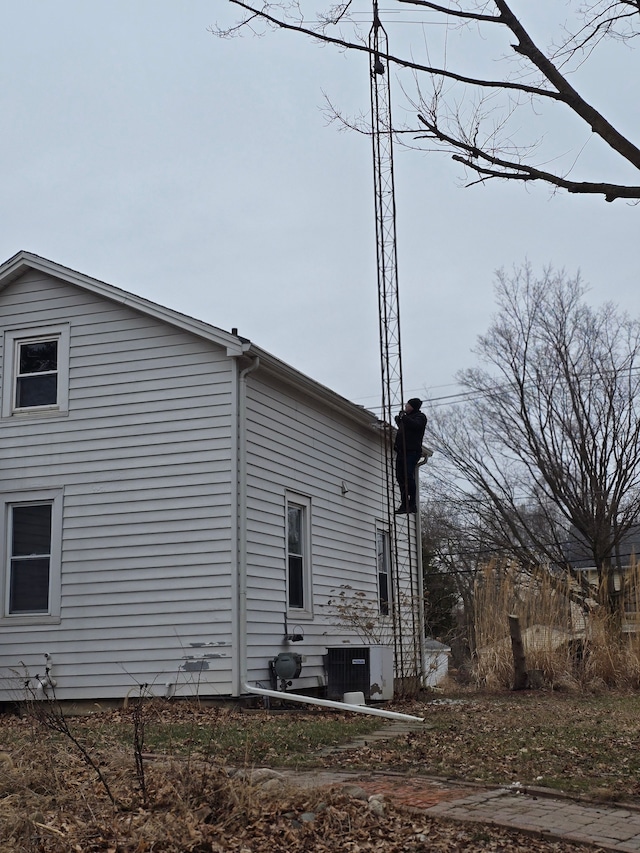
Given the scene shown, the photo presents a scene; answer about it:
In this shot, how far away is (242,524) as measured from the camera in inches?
476

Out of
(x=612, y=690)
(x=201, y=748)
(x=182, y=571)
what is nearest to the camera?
(x=201, y=748)

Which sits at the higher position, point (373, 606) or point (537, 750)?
point (373, 606)

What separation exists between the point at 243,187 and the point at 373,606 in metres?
7.98

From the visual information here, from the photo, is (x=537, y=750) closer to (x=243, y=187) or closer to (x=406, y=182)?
(x=406, y=182)

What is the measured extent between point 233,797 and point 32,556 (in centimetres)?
832

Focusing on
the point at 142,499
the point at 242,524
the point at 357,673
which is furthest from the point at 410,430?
the point at 142,499

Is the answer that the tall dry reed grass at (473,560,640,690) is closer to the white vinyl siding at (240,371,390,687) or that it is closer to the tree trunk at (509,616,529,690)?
the tree trunk at (509,616,529,690)

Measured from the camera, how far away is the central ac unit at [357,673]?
1299cm

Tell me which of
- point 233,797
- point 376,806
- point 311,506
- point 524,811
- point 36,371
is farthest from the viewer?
point 311,506

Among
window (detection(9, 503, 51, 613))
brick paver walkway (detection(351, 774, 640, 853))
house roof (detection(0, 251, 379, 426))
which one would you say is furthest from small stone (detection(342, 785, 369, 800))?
window (detection(9, 503, 51, 613))

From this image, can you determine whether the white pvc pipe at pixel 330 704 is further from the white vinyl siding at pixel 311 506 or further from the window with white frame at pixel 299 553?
the window with white frame at pixel 299 553

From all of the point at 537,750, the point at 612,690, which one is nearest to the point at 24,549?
the point at 537,750

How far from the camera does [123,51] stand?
31.1ft

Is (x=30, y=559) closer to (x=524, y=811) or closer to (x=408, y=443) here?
(x=408, y=443)
